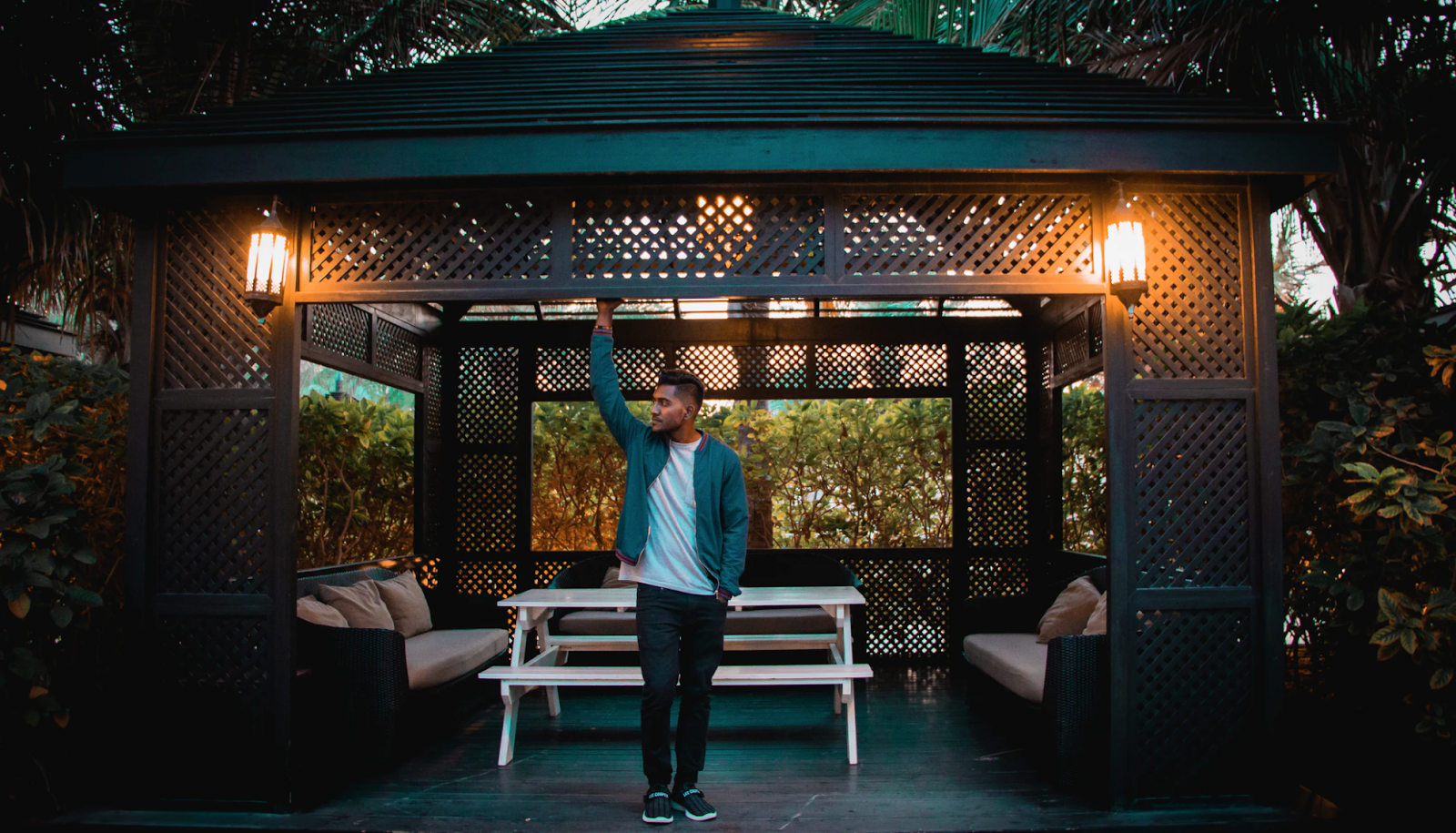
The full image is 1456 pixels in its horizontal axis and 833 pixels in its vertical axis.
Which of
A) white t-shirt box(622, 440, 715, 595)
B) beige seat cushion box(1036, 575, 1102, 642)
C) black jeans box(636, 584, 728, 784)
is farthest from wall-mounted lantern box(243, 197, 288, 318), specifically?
beige seat cushion box(1036, 575, 1102, 642)

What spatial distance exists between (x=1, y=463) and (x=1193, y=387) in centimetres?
572

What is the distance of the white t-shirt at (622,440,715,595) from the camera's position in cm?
378

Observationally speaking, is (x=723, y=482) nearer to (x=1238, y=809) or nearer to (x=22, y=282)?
(x=1238, y=809)

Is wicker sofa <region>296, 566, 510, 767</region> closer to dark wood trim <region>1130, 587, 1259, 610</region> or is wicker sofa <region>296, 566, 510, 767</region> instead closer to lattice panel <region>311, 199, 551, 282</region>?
lattice panel <region>311, 199, 551, 282</region>

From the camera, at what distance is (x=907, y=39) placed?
17.5ft

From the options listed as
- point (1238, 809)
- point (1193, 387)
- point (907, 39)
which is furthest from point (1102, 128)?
point (1238, 809)

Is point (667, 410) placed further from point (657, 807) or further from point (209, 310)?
point (209, 310)

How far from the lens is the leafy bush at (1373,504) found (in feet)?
12.1

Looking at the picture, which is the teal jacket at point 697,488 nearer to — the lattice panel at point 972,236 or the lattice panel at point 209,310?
the lattice panel at point 972,236

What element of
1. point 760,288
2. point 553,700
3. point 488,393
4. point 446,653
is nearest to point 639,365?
point 488,393

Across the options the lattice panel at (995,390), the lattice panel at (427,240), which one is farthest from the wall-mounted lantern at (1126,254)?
the lattice panel at (995,390)

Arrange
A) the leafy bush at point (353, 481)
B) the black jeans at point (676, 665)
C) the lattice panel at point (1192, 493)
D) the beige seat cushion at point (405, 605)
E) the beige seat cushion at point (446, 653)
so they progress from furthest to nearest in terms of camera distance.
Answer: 1. the leafy bush at point (353, 481)
2. the beige seat cushion at point (405, 605)
3. the beige seat cushion at point (446, 653)
4. the lattice panel at point (1192, 493)
5. the black jeans at point (676, 665)

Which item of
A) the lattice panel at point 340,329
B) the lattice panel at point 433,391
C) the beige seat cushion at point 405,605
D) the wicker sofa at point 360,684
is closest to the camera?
the wicker sofa at point 360,684

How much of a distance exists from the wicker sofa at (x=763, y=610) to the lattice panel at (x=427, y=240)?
301 centimetres
